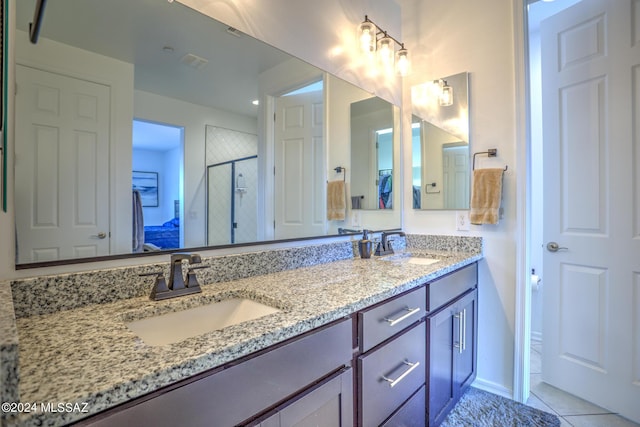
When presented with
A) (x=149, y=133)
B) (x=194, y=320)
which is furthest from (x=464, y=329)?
(x=149, y=133)

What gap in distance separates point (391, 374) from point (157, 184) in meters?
1.12

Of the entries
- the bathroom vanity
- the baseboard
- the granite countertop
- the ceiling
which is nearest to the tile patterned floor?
the baseboard

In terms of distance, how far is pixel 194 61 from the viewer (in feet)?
4.07

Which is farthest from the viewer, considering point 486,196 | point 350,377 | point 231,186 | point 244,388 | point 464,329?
point 486,196

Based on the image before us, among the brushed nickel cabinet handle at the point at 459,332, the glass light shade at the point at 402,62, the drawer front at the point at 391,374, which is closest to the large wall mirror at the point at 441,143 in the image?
the glass light shade at the point at 402,62

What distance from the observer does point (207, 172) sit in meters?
1.30

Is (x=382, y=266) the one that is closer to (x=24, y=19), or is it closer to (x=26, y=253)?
(x=26, y=253)

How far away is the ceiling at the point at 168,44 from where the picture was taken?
948mm

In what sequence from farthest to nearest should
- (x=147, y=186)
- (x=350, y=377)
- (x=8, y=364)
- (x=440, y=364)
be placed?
(x=440, y=364) < (x=147, y=186) < (x=350, y=377) < (x=8, y=364)

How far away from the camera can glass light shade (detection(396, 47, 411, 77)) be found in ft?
7.16

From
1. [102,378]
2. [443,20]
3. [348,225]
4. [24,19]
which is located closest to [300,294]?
[102,378]

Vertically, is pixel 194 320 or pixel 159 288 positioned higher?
pixel 159 288

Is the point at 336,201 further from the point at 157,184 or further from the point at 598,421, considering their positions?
the point at 598,421

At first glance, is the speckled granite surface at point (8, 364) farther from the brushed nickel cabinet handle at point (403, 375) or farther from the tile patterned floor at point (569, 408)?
the tile patterned floor at point (569, 408)
